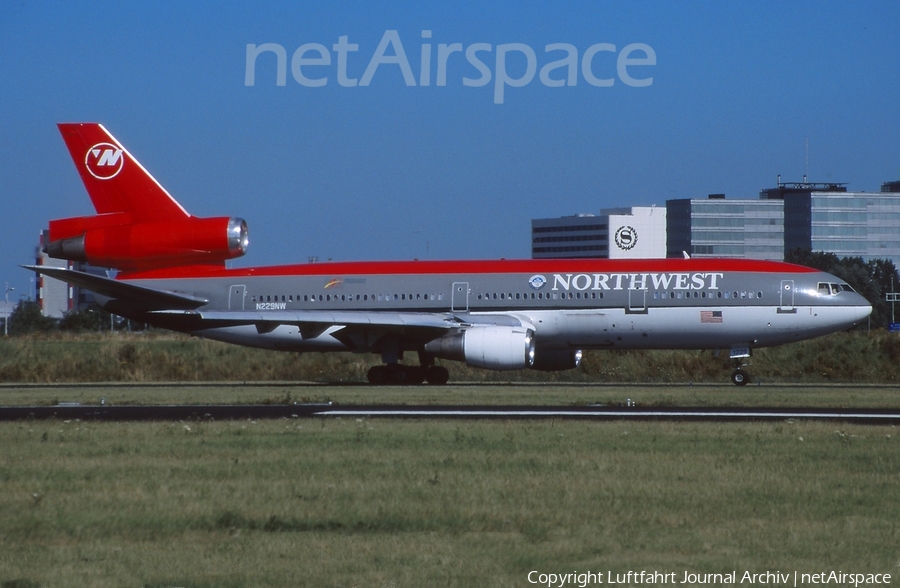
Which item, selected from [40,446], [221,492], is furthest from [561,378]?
[221,492]

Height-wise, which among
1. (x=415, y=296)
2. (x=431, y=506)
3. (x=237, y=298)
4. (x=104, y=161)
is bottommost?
(x=431, y=506)

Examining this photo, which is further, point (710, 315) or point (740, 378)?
point (710, 315)

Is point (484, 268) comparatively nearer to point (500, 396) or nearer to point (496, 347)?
point (496, 347)

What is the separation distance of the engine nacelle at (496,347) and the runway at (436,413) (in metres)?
8.64

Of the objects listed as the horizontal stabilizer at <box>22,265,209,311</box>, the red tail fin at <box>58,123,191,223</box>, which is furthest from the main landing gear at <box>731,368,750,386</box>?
the red tail fin at <box>58,123,191,223</box>

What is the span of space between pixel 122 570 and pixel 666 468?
664 centimetres

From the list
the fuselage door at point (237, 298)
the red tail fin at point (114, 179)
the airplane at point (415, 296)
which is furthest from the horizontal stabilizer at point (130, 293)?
the red tail fin at point (114, 179)

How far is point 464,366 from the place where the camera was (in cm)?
4106

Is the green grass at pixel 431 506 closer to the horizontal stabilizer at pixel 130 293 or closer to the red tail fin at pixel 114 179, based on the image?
the horizontal stabilizer at pixel 130 293

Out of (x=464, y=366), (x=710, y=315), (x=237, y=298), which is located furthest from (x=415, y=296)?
(x=710, y=315)

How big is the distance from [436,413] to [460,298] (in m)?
14.0

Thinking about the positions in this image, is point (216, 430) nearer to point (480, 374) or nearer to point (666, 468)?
point (666, 468)

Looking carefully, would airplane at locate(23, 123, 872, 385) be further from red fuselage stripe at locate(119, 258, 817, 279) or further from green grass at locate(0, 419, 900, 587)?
green grass at locate(0, 419, 900, 587)

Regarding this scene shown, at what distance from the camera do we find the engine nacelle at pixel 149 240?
118ft
